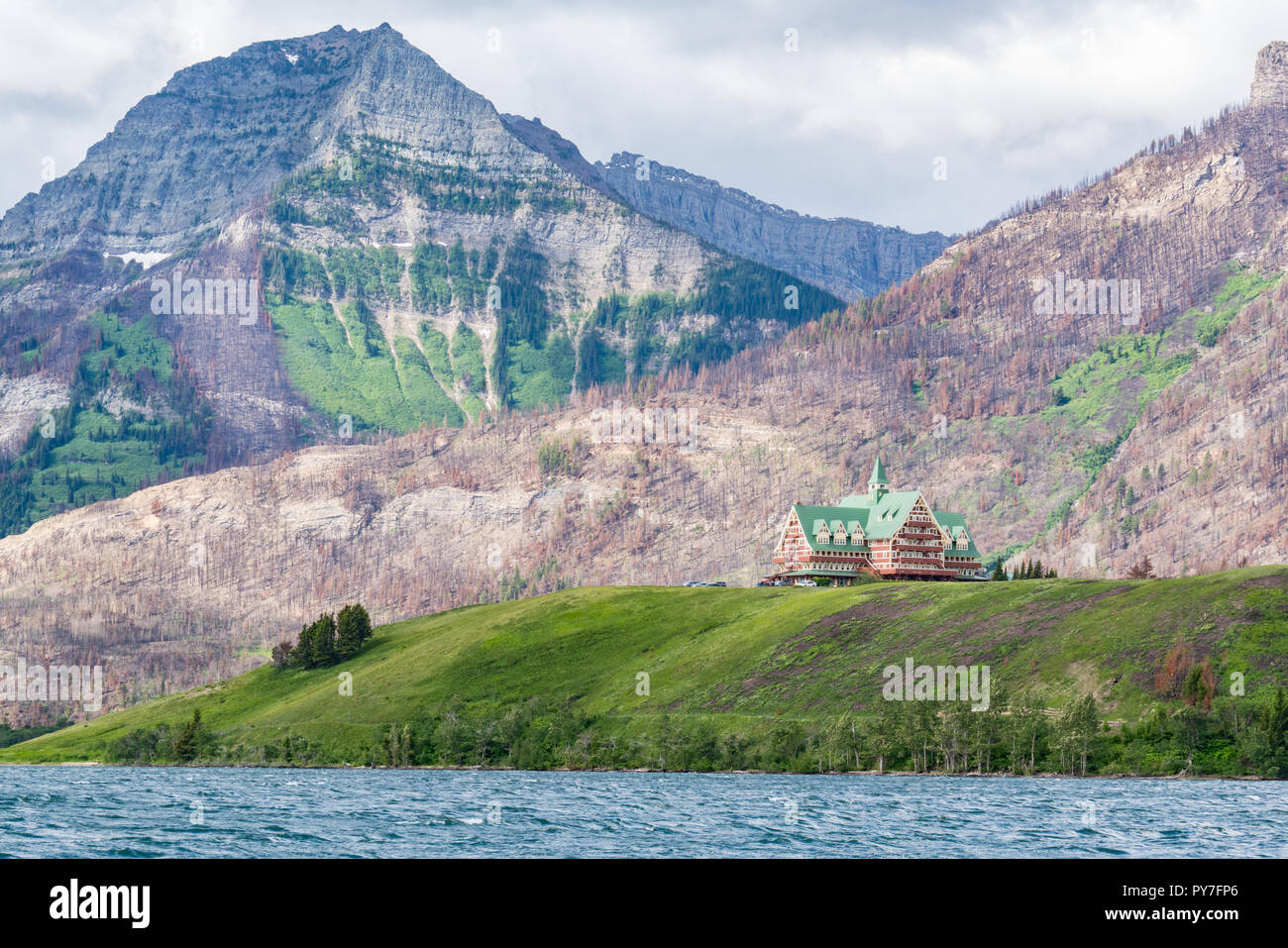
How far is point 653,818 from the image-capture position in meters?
110

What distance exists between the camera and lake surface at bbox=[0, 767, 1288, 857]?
8394cm

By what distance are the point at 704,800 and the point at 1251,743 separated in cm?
7597

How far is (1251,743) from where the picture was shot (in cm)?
16912

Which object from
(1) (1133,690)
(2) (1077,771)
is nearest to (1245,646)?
(1) (1133,690)

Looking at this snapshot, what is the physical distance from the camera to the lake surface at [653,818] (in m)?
83.9
